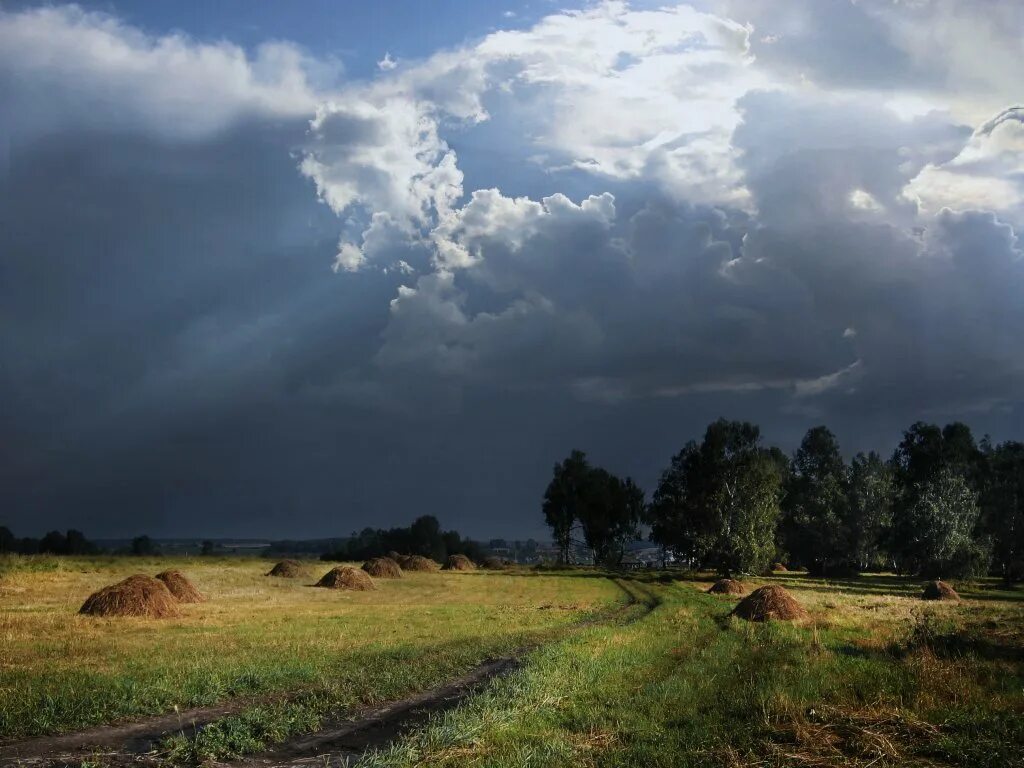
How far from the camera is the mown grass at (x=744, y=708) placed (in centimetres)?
1205

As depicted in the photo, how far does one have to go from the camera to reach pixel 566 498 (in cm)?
13438

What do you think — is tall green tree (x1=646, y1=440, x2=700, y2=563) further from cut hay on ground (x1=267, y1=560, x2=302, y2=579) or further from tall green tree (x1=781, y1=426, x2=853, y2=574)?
cut hay on ground (x1=267, y1=560, x2=302, y2=579)

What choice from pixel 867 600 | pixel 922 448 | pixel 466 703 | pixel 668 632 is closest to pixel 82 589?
pixel 668 632

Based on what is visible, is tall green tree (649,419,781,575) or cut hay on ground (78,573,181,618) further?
tall green tree (649,419,781,575)

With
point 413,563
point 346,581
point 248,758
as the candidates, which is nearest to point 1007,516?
point 413,563

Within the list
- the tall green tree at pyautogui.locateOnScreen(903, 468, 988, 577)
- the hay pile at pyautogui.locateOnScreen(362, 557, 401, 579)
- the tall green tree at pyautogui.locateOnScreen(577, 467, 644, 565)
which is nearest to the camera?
the hay pile at pyautogui.locateOnScreen(362, 557, 401, 579)

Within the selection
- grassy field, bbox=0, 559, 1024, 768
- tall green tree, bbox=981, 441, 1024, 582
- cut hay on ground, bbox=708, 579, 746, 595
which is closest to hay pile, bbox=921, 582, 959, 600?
cut hay on ground, bbox=708, 579, 746, 595

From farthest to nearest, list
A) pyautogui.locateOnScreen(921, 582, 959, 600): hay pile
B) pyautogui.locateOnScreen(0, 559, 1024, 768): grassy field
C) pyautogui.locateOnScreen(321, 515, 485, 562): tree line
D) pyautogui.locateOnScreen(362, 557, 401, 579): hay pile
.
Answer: pyautogui.locateOnScreen(321, 515, 485, 562): tree line < pyautogui.locateOnScreen(362, 557, 401, 579): hay pile < pyautogui.locateOnScreen(921, 582, 959, 600): hay pile < pyautogui.locateOnScreen(0, 559, 1024, 768): grassy field

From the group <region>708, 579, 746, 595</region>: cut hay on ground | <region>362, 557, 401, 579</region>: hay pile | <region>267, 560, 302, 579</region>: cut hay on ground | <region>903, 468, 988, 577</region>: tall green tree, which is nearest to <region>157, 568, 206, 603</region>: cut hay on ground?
<region>267, 560, 302, 579</region>: cut hay on ground

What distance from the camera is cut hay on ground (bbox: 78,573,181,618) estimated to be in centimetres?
3362

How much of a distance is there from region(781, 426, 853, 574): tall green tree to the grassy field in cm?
7899

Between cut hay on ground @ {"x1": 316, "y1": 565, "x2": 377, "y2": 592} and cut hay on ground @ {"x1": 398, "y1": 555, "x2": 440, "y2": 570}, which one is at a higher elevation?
cut hay on ground @ {"x1": 316, "y1": 565, "x2": 377, "y2": 592}

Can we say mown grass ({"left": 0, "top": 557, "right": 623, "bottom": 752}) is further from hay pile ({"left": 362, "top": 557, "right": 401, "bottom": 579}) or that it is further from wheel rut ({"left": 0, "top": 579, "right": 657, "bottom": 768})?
hay pile ({"left": 362, "top": 557, "right": 401, "bottom": 579})

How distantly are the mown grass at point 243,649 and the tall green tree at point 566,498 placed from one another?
8125cm
